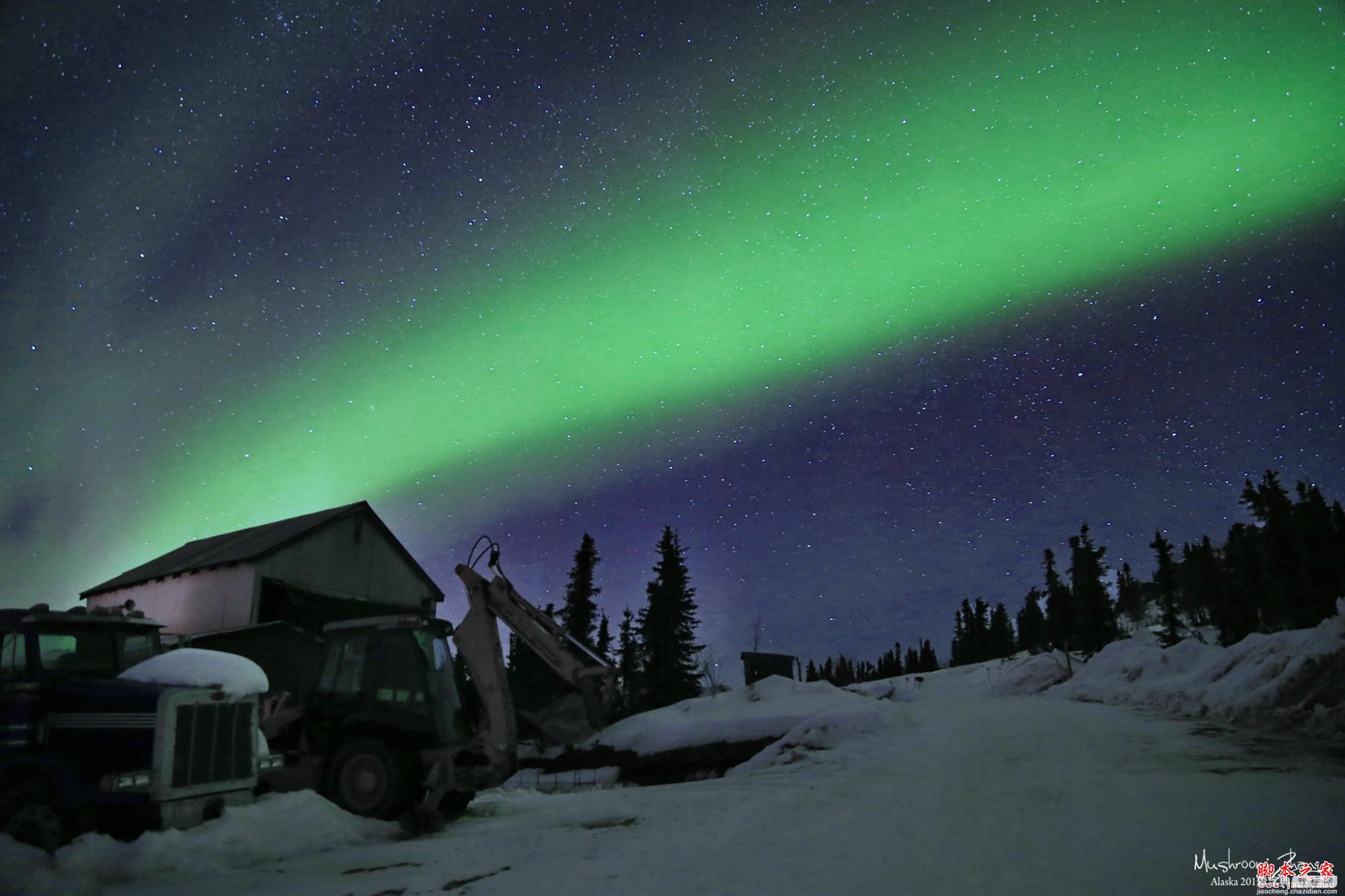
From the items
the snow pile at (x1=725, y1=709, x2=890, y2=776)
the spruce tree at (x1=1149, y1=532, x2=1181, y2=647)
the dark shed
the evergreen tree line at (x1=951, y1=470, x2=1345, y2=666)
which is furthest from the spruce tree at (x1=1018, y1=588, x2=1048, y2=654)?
the snow pile at (x1=725, y1=709, x2=890, y2=776)

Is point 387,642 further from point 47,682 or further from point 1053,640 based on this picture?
point 1053,640

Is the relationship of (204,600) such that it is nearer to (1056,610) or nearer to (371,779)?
(371,779)

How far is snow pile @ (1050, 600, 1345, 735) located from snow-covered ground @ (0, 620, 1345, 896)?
101 cm

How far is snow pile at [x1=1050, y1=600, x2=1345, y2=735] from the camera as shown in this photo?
14.2m

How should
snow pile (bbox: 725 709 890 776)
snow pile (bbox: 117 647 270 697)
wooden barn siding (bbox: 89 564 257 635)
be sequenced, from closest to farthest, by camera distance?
snow pile (bbox: 117 647 270 697) → snow pile (bbox: 725 709 890 776) → wooden barn siding (bbox: 89 564 257 635)

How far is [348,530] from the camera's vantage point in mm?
26188

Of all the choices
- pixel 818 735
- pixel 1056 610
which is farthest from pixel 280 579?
pixel 1056 610

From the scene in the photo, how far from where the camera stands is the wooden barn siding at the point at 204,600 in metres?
22.3

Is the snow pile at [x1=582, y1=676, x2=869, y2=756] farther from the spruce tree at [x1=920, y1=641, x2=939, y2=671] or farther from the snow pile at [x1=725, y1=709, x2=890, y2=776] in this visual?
the spruce tree at [x1=920, y1=641, x2=939, y2=671]

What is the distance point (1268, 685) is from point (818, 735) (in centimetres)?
1004

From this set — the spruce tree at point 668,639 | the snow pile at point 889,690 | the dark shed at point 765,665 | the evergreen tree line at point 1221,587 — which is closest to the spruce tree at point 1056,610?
the evergreen tree line at point 1221,587

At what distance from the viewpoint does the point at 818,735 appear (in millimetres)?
19375

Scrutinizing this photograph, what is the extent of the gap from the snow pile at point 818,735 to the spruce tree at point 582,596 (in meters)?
25.4

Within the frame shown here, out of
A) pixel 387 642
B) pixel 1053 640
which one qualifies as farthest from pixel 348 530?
pixel 1053 640
